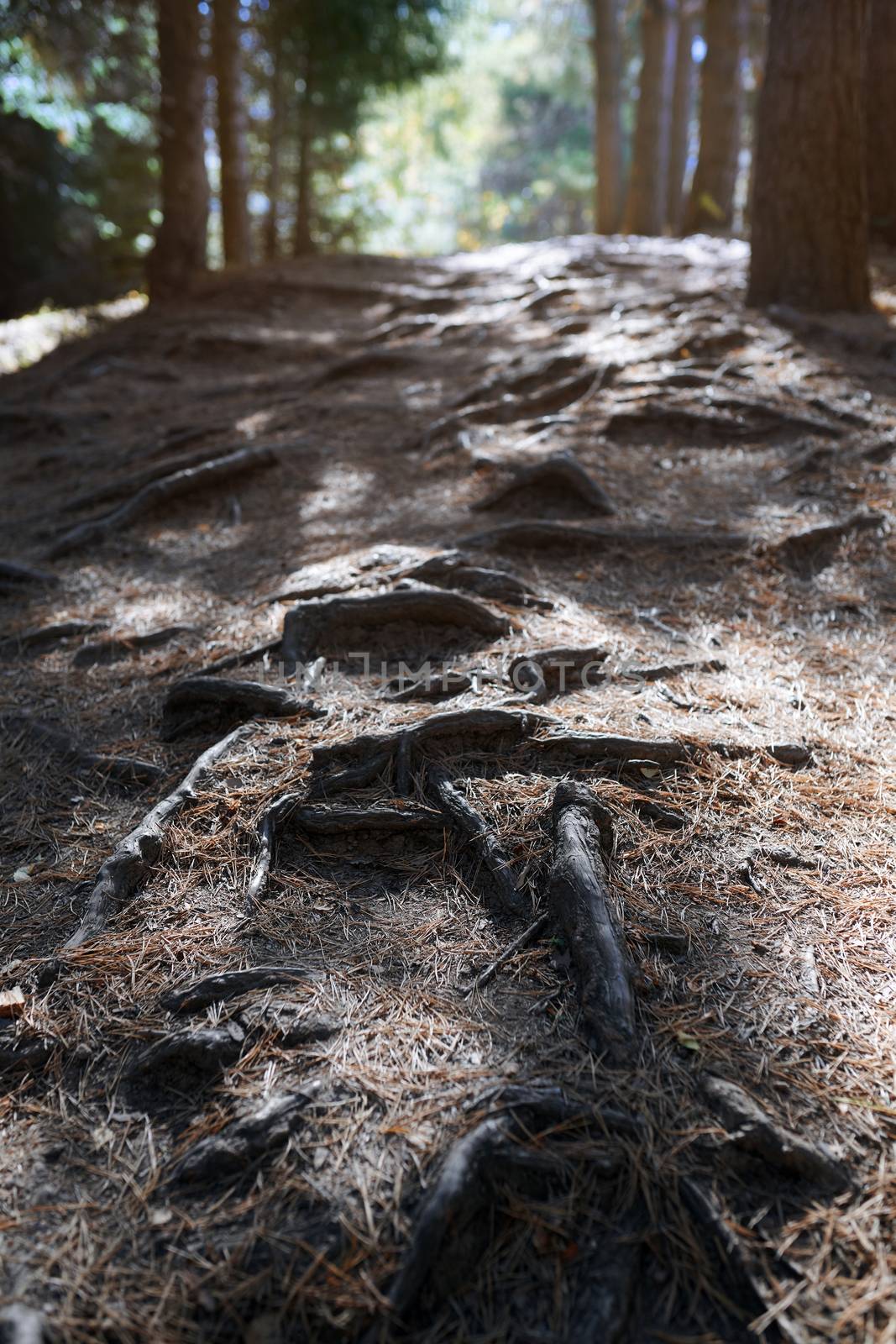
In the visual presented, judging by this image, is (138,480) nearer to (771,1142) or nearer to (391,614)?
(391,614)

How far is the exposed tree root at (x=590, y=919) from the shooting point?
6.67 ft

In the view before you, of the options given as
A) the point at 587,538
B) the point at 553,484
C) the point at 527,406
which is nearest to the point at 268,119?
the point at 527,406

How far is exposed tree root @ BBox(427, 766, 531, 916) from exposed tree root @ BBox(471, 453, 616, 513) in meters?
2.65

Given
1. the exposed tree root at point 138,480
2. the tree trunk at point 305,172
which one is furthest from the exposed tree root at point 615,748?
the tree trunk at point 305,172

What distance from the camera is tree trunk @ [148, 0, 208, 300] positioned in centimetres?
1016

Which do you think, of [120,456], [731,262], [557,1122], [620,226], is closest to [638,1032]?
[557,1122]

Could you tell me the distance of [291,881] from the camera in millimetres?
2561

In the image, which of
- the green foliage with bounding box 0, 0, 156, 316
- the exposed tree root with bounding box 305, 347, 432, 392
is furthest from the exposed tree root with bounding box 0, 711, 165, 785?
the green foliage with bounding box 0, 0, 156, 316

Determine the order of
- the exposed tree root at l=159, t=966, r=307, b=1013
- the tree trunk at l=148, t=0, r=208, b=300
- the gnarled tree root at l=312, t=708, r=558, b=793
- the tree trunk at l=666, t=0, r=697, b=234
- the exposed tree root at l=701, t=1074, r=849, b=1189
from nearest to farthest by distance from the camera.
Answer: the exposed tree root at l=701, t=1074, r=849, b=1189
the exposed tree root at l=159, t=966, r=307, b=1013
the gnarled tree root at l=312, t=708, r=558, b=793
the tree trunk at l=148, t=0, r=208, b=300
the tree trunk at l=666, t=0, r=697, b=234

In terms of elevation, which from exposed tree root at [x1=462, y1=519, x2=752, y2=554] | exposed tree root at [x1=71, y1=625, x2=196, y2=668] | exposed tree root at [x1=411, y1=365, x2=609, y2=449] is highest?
exposed tree root at [x1=411, y1=365, x2=609, y2=449]

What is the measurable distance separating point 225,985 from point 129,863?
1.91ft

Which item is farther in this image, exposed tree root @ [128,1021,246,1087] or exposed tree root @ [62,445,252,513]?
exposed tree root @ [62,445,252,513]

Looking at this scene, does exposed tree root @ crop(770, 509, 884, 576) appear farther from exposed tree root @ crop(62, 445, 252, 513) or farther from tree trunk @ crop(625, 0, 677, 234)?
tree trunk @ crop(625, 0, 677, 234)

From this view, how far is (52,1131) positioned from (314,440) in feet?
17.7
